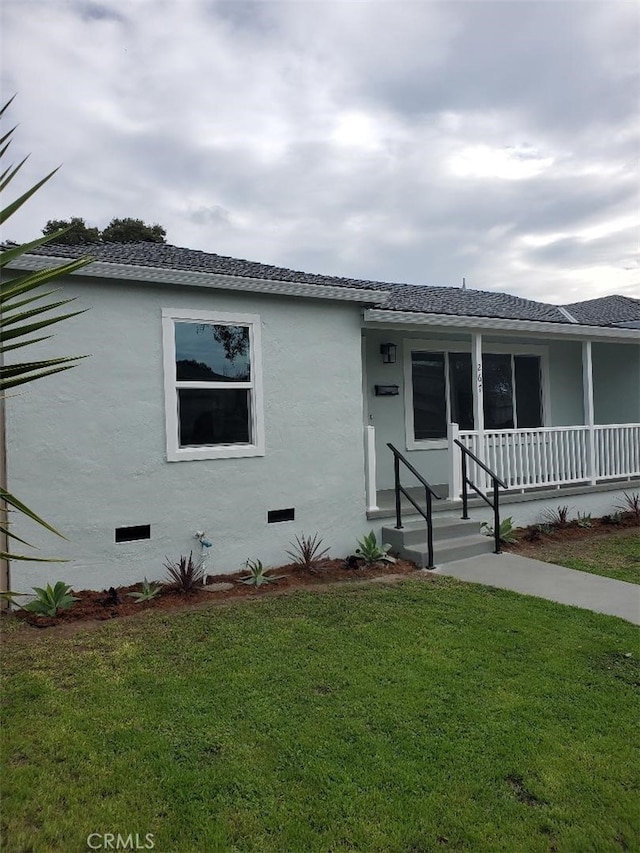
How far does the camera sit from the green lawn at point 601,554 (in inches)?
264

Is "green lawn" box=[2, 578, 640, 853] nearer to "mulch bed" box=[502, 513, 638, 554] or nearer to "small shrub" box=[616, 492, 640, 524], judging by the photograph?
"mulch bed" box=[502, 513, 638, 554]

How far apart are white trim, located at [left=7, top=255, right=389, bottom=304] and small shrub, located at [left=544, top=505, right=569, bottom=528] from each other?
4.41m

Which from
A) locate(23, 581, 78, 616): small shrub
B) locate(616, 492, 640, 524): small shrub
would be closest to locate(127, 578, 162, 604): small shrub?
locate(23, 581, 78, 616): small shrub

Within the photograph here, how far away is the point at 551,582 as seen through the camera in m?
6.25

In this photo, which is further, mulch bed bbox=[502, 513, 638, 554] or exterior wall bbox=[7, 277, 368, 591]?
mulch bed bbox=[502, 513, 638, 554]

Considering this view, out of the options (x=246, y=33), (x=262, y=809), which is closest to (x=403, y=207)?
(x=246, y=33)

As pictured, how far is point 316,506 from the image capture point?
23.7 ft

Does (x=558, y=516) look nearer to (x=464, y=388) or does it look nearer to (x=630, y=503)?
(x=630, y=503)

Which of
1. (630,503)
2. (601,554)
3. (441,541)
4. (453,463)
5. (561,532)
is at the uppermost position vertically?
(453,463)

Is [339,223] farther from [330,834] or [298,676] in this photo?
[330,834]

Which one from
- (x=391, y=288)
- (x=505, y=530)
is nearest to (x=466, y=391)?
(x=391, y=288)

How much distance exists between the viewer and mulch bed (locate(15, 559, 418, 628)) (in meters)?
5.31

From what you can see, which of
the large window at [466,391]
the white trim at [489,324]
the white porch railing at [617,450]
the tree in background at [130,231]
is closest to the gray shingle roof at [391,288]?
the white trim at [489,324]
